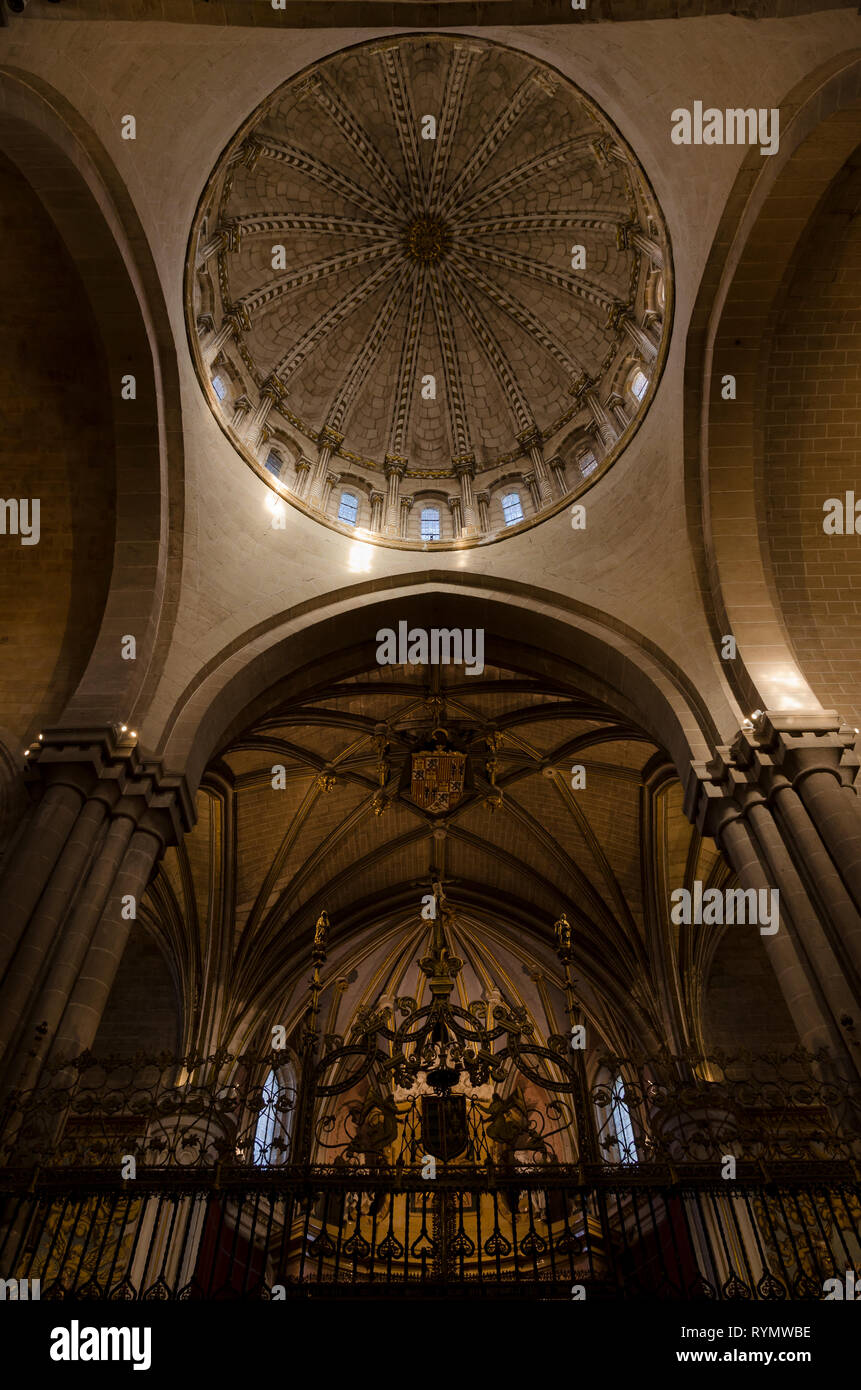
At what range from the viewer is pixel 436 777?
1634cm

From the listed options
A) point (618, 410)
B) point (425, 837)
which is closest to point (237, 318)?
point (618, 410)

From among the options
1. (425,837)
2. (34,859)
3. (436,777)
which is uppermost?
(425,837)

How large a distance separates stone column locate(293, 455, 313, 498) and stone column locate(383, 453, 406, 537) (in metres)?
1.46

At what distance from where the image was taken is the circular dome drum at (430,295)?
49.9ft

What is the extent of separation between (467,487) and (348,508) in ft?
7.61

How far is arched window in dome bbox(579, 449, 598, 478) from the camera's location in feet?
51.0

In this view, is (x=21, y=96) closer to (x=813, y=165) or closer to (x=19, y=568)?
(x=19, y=568)

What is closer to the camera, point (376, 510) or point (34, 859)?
point (34, 859)

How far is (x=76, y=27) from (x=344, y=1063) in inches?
699

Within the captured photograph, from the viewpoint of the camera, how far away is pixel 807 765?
9.45 metres

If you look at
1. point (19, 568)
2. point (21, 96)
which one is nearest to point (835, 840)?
point (19, 568)

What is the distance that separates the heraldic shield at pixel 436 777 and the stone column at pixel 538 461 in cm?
455

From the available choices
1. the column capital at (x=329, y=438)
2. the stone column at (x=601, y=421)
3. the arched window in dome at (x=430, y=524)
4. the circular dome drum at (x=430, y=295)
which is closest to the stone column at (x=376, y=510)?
the circular dome drum at (x=430, y=295)

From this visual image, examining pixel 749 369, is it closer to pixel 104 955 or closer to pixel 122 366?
pixel 122 366
